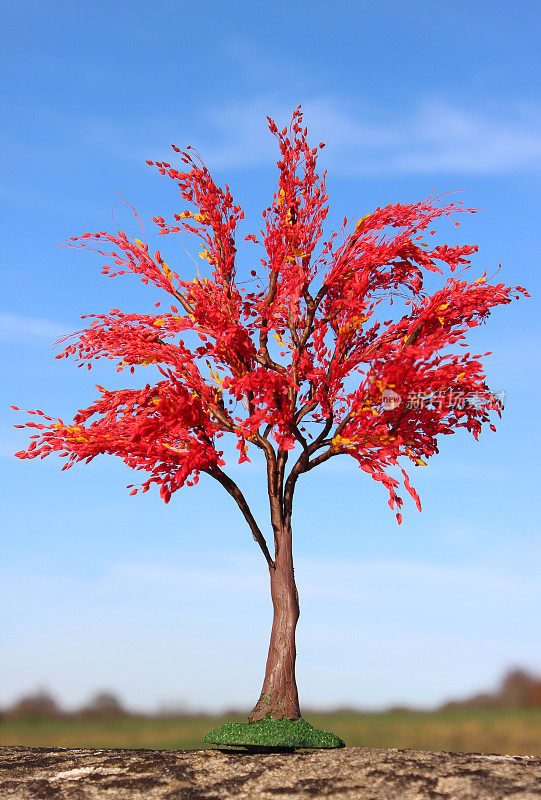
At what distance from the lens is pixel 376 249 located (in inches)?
430

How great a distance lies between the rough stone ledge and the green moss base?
0.16 m

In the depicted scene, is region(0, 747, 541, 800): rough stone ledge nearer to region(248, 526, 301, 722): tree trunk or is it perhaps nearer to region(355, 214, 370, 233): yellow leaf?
region(248, 526, 301, 722): tree trunk

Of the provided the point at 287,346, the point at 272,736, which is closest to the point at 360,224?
the point at 287,346

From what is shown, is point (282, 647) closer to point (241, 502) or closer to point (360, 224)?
point (241, 502)

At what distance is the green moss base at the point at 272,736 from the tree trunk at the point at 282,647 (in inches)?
6.5

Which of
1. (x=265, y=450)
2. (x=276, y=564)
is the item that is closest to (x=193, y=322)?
(x=265, y=450)

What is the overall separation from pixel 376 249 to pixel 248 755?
6.80m

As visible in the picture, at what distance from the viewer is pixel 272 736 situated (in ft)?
32.1

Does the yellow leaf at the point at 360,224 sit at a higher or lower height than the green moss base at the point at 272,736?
higher

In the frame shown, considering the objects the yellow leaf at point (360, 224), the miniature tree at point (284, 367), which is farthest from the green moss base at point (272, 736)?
the yellow leaf at point (360, 224)

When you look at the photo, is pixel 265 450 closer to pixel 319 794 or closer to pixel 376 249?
pixel 376 249

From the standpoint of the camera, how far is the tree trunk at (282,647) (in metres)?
10.3

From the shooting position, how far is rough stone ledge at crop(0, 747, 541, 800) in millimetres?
8031

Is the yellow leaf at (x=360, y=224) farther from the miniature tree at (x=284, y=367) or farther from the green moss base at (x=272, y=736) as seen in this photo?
the green moss base at (x=272, y=736)
